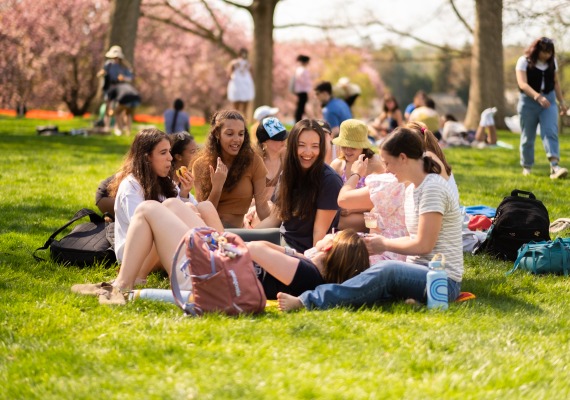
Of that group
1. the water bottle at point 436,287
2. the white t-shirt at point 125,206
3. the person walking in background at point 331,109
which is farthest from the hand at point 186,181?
the person walking in background at point 331,109

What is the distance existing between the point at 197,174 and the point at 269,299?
6.28ft

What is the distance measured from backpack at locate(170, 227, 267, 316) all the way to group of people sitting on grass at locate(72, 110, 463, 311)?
0.26 metres

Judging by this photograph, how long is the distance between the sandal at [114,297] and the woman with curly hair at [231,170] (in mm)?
1674

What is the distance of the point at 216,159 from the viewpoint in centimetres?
718

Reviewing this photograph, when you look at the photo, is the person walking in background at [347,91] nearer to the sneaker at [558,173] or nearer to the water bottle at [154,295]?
the sneaker at [558,173]

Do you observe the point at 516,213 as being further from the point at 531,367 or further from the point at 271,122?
the point at 531,367

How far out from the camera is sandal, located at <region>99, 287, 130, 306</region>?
535cm

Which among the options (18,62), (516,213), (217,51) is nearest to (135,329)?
(516,213)

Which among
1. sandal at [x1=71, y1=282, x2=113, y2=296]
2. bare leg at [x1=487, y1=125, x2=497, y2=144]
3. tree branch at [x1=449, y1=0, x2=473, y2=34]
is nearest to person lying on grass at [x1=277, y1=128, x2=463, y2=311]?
sandal at [x1=71, y1=282, x2=113, y2=296]

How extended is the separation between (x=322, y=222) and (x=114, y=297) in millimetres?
1540

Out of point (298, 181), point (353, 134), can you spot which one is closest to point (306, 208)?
point (298, 181)

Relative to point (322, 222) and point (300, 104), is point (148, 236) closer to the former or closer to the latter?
point (322, 222)

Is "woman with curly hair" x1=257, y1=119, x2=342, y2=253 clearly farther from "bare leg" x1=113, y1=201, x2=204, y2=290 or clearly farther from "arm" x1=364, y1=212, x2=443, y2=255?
"bare leg" x1=113, y1=201, x2=204, y2=290

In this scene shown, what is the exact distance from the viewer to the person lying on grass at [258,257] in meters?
5.34
